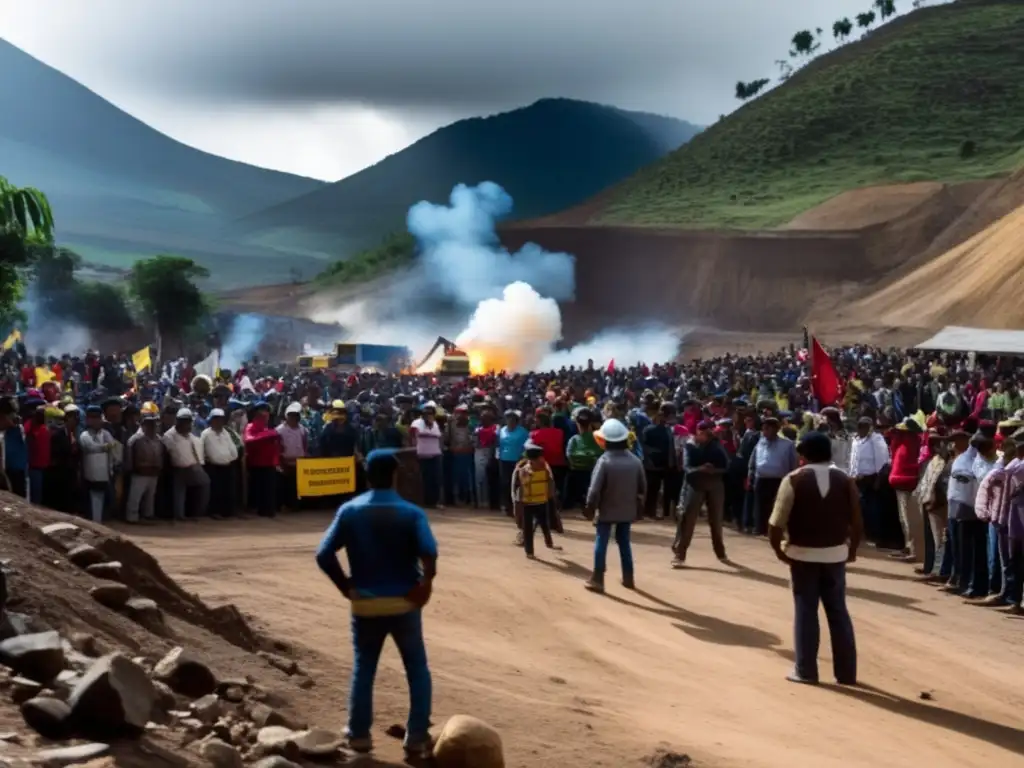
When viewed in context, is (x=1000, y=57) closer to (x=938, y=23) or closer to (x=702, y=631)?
(x=938, y=23)

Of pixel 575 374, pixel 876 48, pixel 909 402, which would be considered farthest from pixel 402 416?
pixel 876 48

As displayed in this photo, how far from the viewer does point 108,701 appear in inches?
211

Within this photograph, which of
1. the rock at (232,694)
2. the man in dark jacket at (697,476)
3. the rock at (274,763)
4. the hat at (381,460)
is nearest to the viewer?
the rock at (274,763)

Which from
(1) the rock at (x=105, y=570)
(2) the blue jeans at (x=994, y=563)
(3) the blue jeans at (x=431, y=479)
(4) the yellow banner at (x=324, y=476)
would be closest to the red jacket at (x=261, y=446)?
(4) the yellow banner at (x=324, y=476)

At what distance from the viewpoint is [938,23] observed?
13138cm

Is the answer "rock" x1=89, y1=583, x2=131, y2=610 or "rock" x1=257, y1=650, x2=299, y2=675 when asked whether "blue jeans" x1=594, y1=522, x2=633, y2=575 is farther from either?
"rock" x1=89, y1=583, x2=131, y2=610

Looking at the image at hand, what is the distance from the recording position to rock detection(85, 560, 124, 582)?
809 centimetres

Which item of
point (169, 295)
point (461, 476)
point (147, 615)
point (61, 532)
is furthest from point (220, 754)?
point (169, 295)

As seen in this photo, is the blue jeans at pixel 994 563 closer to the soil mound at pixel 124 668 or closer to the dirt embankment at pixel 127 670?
the dirt embankment at pixel 127 670

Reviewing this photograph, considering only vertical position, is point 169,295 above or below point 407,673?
above

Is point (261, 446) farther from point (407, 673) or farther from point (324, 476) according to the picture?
point (407, 673)

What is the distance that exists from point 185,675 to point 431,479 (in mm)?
12269

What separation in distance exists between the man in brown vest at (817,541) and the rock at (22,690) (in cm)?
517

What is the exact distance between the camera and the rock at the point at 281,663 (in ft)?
25.6
